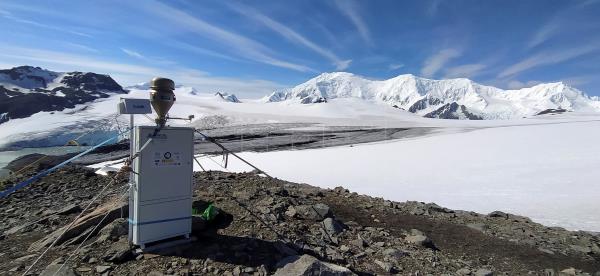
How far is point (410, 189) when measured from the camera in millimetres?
16203

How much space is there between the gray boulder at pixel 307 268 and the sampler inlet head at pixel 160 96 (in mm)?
2753

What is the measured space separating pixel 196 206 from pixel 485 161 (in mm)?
18052

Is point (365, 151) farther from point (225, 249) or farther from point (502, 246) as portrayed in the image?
point (225, 249)

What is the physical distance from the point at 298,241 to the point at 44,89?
14514 centimetres

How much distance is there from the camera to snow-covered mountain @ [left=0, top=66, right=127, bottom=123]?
3844 inches

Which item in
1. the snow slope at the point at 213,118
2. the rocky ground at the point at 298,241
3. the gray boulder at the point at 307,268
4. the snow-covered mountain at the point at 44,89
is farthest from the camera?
the snow-covered mountain at the point at 44,89

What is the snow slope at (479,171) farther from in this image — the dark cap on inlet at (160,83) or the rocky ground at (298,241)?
the dark cap on inlet at (160,83)

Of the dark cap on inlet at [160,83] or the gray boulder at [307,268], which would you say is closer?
the gray boulder at [307,268]

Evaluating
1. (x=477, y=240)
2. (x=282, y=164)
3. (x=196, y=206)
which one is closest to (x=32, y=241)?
(x=196, y=206)

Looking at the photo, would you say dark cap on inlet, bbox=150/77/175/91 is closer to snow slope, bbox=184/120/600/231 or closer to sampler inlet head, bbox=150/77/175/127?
sampler inlet head, bbox=150/77/175/127

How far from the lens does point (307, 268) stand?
5363 mm

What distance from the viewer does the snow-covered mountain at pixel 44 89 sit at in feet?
320

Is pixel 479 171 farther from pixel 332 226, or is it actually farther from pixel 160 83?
pixel 160 83

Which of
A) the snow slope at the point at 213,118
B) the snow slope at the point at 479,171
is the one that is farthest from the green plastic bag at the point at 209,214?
the snow slope at the point at 213,118
